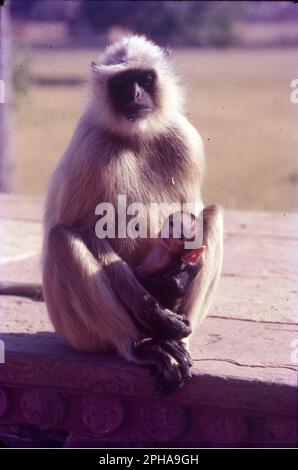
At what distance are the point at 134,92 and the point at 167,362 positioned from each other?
1.33 meters

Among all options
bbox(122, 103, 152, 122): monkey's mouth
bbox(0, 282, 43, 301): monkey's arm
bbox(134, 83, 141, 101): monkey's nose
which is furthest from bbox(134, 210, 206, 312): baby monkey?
bbox(0, 282, 43, 301): monkey's arm

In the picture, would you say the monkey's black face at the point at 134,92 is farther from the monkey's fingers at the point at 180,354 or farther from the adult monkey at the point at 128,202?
the monkey's fingers at the point at 180,354

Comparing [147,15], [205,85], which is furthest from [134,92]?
[205,85]

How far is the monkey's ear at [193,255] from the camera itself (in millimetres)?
3400

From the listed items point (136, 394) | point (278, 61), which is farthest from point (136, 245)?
point (278, 61)

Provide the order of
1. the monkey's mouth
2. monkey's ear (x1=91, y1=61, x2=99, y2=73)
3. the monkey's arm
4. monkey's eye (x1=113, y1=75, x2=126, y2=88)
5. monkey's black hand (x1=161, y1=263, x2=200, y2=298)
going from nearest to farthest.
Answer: monkey's black hand (x1=161, y1=263, x2=200, y2=298) < the monkey's mouth < monkey's eye (x1=113, y1=75, x2=126, y2=88) < monkey's ear (x1=91, y1=61, x2=99, y2=73) < the monkey's arm

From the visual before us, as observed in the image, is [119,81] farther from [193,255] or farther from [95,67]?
[193,255]

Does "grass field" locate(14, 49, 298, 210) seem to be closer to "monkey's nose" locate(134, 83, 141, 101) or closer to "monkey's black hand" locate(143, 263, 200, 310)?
"monkey's nose" locate(134, 83, 141, 101)

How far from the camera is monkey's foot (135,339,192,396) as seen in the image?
11.1 feet

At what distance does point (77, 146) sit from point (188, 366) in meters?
1.12

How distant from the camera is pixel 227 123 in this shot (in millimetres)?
22516

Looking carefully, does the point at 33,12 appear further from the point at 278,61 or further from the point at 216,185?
the point at 278,61

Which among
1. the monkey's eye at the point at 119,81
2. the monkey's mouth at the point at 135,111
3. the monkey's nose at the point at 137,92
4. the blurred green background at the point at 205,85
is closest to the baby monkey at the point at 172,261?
the monkey's mouth at the point at 135,111

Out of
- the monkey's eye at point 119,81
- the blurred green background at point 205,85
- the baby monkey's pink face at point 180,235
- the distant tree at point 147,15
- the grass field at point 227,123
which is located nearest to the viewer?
the baby monkey's pink face at point 180,235
